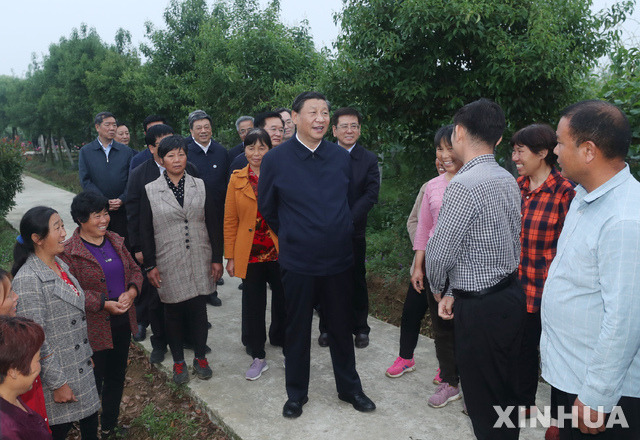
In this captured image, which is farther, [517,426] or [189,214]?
[189,214]

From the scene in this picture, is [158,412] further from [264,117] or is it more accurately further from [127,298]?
[264,117]

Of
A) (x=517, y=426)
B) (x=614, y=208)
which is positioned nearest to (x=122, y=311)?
(x=517, y=426)

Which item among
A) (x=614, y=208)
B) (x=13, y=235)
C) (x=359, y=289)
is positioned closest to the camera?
(x=614, y=208)

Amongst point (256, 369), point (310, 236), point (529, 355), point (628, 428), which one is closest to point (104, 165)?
point (256, 369)

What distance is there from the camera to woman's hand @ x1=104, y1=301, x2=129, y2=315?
3.10 metres

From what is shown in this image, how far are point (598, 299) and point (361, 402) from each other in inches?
77.1

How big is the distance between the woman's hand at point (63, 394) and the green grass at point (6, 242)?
22.8 ft

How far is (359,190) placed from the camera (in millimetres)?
4199

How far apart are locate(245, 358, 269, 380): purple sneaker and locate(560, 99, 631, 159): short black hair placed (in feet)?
9.77

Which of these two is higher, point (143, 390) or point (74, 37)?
point (74, 37)

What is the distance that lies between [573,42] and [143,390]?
207 inches

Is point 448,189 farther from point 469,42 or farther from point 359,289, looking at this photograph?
point 469,42

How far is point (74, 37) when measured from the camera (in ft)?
87.3

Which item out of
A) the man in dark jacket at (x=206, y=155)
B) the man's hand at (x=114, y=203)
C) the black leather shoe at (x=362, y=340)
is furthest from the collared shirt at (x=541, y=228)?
the man's hand at (x=114, y=203)
